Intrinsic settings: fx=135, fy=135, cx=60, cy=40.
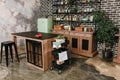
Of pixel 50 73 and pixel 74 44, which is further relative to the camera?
pixel 74 44

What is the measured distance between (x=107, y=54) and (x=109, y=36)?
57 cm

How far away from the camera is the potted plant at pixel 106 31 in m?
4.05

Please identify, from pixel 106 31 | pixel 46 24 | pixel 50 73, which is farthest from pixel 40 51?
pixel 46 24

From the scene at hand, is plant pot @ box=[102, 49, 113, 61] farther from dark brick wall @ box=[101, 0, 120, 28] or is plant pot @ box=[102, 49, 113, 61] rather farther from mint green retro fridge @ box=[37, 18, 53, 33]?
mint green retro fridge @ box=[37, 18, 53, 33]

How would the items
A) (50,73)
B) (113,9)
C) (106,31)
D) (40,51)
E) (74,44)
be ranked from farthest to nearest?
(74,44) → (113,9) → (106,31) → (40,51) → (50,73)

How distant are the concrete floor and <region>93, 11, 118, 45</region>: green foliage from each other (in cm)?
71

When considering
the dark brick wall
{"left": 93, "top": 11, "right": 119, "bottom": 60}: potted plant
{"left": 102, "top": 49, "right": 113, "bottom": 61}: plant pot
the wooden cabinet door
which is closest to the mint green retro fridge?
the wooden cabinet door

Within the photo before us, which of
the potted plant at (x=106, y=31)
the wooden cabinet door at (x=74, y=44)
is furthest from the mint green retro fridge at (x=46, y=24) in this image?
the potted plant at (x=106, y=31)

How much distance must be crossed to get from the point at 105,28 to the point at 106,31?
0.34 feet

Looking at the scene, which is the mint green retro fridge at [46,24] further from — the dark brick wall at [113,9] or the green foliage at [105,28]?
the dark brick wall at [113,9]

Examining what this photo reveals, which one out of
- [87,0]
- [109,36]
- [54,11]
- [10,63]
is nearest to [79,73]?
[109,36]

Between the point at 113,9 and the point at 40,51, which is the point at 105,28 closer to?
the point at 113,9

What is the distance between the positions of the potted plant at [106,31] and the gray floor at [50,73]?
37.0 inches

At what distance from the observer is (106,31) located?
405cm
